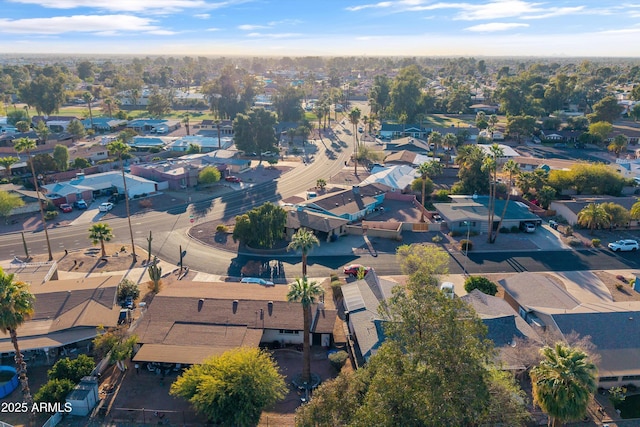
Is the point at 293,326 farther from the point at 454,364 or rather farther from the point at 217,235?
the point at 217,235

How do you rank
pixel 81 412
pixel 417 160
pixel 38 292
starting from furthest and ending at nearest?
pixel 417 160 < pixel 38 292 < pixel 81 412

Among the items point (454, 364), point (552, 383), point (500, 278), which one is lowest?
point (500, 278)

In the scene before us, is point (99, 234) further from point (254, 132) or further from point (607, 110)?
point (607, 110)

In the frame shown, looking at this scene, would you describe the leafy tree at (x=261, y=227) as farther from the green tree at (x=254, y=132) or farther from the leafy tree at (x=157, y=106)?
the leafy tree at (x=157, y=106)

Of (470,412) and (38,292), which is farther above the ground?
(470,412)

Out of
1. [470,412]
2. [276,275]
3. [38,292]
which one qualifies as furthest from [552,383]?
[38,292]
